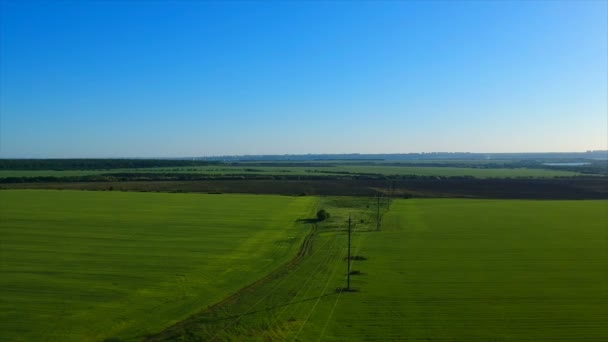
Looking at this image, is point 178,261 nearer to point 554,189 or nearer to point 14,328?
point 14,328

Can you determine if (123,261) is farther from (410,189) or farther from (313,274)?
(410,189)

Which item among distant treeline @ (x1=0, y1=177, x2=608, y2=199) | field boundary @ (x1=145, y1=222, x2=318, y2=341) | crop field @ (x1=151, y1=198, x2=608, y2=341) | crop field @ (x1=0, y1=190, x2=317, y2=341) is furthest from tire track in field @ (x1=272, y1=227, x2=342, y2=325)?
distant treeline @ (x1=0, y1=177, x2=608, y2=199)

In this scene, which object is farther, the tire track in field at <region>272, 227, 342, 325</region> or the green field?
the tire track in field at <region>272, 227, 342, 325</region>

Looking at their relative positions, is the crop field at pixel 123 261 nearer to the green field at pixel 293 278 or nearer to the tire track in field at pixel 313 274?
the green field at pixel 293 278

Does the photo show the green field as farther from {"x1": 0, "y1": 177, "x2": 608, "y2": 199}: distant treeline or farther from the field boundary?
{"x1": 0, "y1": 177, "x2": 608, "y2": 199}: distant treeline

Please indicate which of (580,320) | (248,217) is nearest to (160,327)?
(580,320)

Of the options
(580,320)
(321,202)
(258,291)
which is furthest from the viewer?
(321,202)
